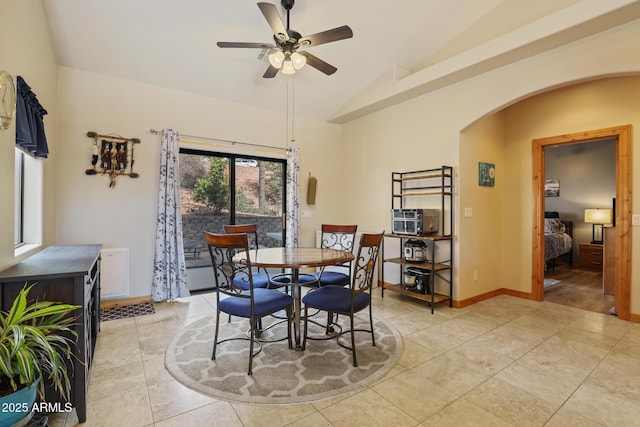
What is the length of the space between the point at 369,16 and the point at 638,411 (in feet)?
12.7

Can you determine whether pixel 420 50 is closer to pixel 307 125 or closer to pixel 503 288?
pixel 307 125

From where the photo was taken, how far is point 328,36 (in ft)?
8.16

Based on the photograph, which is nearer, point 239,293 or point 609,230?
point 239,293

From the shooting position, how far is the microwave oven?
3.71m

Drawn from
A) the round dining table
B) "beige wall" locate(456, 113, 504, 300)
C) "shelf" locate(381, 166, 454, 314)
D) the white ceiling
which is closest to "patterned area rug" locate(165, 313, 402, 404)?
the round dining table

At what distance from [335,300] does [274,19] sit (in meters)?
2.27

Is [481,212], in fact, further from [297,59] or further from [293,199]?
[297,59]

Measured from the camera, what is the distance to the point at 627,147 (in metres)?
3.38

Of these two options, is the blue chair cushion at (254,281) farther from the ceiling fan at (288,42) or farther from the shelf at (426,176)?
the shelf at (426,176)

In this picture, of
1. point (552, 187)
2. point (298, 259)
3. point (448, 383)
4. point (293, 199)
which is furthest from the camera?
point (552, 187)

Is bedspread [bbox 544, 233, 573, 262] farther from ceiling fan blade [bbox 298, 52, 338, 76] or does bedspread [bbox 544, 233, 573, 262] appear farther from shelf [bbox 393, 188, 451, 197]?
ceiling fan blade [bbox 298, 52, 338, 76]

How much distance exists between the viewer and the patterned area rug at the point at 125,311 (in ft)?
11.0

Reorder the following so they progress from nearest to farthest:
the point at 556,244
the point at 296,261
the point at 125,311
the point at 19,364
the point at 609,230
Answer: the point at 19,364, the point at 296,261, the point at 125,311, the point at 609,230, the point at 556,244

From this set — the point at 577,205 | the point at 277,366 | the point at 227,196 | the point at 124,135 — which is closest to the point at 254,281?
the point at 277,366
